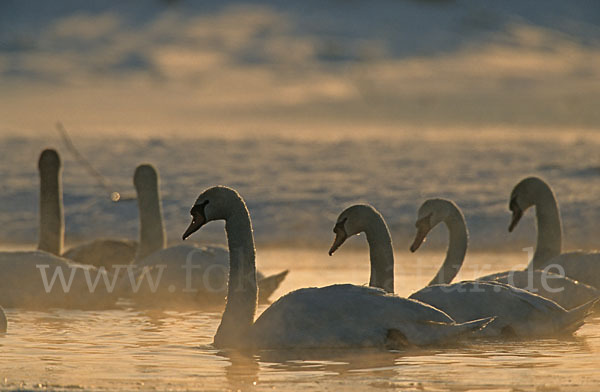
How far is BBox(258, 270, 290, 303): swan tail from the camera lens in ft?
39.2

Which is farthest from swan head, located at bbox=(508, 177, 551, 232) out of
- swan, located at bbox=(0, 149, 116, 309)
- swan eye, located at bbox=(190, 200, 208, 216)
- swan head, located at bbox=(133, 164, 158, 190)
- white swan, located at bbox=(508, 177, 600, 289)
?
swan eye, located at bbox=(190, 200, 208, 216)

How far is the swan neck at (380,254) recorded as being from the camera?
10.2 meters

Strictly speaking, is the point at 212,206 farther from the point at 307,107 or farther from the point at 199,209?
the point at 307,107

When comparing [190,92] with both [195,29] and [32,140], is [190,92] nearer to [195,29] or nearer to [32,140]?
[195,29]

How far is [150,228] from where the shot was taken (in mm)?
13609

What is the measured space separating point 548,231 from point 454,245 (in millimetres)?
1447

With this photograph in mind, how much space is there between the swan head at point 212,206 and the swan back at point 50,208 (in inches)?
187

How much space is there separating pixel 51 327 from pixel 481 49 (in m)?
42.0

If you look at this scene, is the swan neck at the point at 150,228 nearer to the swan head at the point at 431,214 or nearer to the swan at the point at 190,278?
the swan at the point at 190,278

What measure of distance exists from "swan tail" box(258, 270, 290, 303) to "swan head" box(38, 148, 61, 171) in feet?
10.8

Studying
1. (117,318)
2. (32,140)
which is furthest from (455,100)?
(117,318)

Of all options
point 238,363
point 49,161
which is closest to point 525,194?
point 49,161

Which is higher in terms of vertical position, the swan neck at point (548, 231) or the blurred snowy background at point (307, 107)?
the blurred snowy background at point (307, 107)

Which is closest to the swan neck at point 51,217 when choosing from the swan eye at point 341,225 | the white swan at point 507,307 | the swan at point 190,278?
the swan at point 190,278
